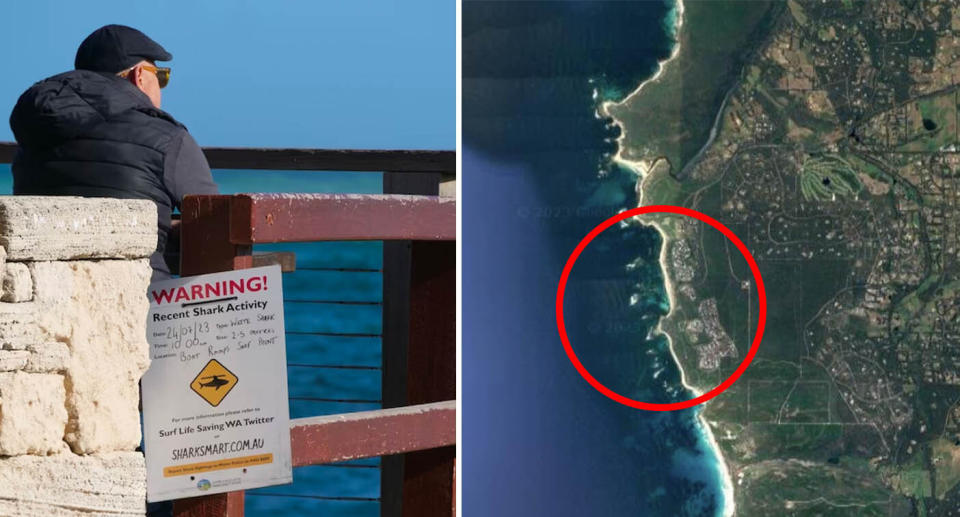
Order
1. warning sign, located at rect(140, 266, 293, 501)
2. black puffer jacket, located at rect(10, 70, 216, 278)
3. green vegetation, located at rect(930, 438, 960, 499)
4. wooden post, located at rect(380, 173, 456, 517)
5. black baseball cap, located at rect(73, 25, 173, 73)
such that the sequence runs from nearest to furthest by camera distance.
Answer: green vegetation, located at rect(930, 438, 960, 499) → warning sign, located at rect(140, 266, 293, 501) → black puffer jacket, located at rect(10, 70, 216, 278) → black baseball cap, located at rect(73, 25, 173, 73) → wooden post, located at rect(380, 173, 456, 517)

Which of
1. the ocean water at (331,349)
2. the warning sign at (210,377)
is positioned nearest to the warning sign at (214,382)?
the warning sign at (210,377)

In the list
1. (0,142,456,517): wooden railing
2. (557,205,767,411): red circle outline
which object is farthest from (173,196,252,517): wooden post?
(557,205,767,411): red circle outline

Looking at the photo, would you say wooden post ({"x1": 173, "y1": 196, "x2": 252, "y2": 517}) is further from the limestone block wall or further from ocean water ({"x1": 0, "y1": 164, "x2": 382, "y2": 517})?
ocean water ({"x1": 0, "y1": 164, "x2": 382, "y2": 517})

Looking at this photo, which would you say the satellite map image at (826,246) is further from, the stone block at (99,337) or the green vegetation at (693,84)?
the stone block at (99,337)

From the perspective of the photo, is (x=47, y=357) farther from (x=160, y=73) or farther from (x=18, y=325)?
(x=160, y=73)

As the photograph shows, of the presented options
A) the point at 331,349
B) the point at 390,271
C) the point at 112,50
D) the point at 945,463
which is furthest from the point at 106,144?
the point at 331,349

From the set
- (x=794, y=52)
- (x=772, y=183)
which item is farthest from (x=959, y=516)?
(x=794, y=52)
